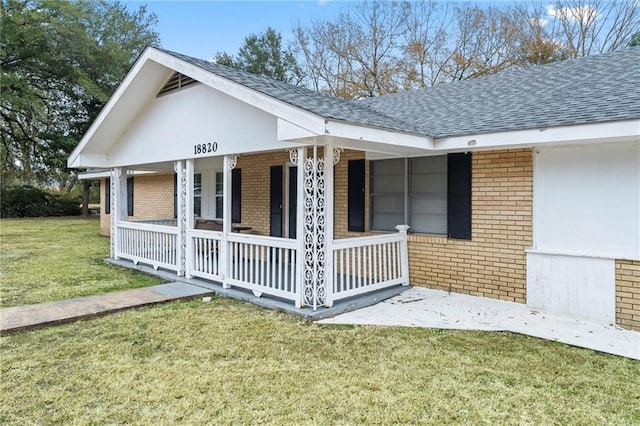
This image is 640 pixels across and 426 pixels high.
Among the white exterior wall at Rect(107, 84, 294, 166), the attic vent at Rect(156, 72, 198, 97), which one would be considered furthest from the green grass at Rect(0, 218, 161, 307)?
the attic vent at Rect(156, 72, 198, 97)

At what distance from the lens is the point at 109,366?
4277 mm

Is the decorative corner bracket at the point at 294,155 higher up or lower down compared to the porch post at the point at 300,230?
higher up

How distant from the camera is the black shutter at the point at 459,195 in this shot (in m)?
7.03

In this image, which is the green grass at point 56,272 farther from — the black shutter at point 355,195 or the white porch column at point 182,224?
the black shutter at point 355,195

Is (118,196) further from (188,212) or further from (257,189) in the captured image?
(257,189)

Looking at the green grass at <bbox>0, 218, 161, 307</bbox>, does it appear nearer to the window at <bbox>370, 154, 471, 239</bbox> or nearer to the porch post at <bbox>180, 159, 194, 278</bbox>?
the porch post at <bbox>180, 159, 194, 278</bbox>

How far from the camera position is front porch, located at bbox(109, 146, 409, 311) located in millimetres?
6141

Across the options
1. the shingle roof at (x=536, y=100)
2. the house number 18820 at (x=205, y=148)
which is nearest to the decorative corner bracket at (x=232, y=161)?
the house number 18820 at (x=205, y=148)

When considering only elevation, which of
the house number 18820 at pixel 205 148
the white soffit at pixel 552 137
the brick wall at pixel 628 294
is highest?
the house number 18820 at pixel 205 148

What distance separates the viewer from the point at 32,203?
2834 cm

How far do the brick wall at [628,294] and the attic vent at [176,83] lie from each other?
25.0ft

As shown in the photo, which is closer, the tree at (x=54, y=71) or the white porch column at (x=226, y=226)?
the white porch column at (x=226, y=226)

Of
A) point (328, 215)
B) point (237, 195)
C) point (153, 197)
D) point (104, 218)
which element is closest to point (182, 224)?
point (237, 195)

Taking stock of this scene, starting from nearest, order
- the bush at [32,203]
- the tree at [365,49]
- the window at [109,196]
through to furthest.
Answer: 1. the window at [109,196]
2. the tree at [365,49]
3. the bush at [32,203]
